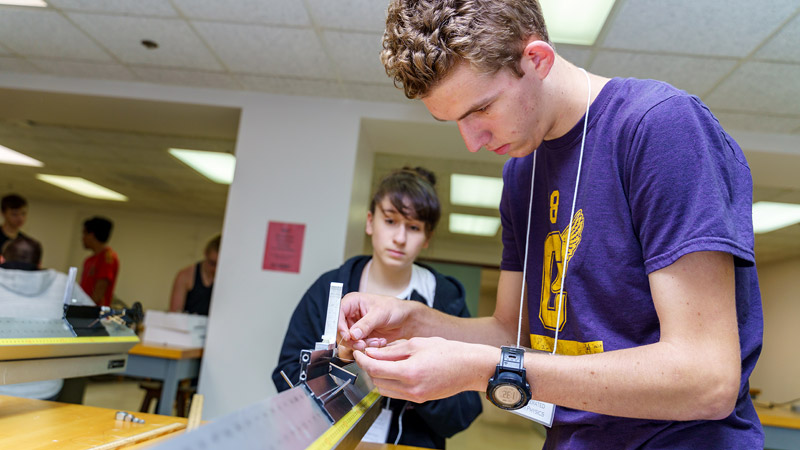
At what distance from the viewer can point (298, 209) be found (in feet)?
12.1

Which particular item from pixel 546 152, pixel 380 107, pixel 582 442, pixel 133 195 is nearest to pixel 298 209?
pixel 380 107

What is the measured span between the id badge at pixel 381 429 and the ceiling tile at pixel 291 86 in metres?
2.38

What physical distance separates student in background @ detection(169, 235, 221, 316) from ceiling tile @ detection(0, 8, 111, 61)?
1581mm

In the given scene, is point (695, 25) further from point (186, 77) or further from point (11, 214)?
point (11, 214)

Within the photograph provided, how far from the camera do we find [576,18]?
2607 mm

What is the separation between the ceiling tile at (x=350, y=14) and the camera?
2602 millimetres

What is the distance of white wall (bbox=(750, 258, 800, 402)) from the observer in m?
8.27

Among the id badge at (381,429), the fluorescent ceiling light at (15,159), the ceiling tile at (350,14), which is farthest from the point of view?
the fluorescent ceiling light at (15,159)

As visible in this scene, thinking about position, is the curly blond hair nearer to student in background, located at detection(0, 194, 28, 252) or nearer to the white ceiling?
the white ceiling

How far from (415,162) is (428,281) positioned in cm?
334

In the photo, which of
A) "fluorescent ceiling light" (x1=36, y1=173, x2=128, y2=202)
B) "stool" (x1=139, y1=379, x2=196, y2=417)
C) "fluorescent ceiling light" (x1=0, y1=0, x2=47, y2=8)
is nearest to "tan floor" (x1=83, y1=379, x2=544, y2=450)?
"stool" (x1=139, y1=379, x2=196, y2=417)

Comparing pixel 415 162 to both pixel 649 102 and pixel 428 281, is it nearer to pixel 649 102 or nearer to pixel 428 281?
pixel 428 281

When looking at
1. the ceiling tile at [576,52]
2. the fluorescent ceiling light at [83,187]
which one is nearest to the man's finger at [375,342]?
the ceiling tile at [576,52]

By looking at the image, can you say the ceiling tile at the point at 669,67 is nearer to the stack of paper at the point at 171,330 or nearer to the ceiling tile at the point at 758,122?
the ceiling tile at the point at 758,122
